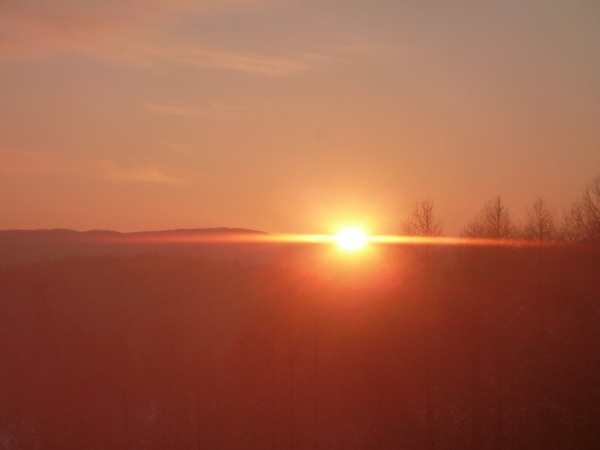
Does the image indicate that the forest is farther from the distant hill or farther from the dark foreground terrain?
the distant hill

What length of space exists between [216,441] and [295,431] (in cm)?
320

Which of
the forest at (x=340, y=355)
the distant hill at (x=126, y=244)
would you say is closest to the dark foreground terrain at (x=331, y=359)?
the forest at (x=340, y=355)

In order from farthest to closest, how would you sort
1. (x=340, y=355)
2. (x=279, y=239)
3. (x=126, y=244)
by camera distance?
(x=126, y=244) → (x=279, y=239) → (x=340, y=355)

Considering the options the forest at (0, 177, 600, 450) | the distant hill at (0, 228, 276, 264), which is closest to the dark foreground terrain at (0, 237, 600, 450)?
the forest at (0, 177, 600, 450)

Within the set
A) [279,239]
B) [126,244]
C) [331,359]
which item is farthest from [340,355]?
[126,244]

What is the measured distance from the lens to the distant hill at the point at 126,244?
54219mm

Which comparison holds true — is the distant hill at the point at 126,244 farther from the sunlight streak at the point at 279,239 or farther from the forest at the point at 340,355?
the forest at the point at 340,355

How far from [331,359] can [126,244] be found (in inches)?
1414

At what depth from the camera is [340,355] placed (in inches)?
1118

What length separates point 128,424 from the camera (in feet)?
94.7

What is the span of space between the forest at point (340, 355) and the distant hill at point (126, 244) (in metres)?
13.6

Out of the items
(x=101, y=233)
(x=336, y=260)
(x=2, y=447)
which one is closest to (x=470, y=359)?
(x=336, y=260)

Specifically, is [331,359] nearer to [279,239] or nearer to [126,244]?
[279,239]

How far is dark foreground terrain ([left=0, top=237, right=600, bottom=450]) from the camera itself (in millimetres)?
22141
